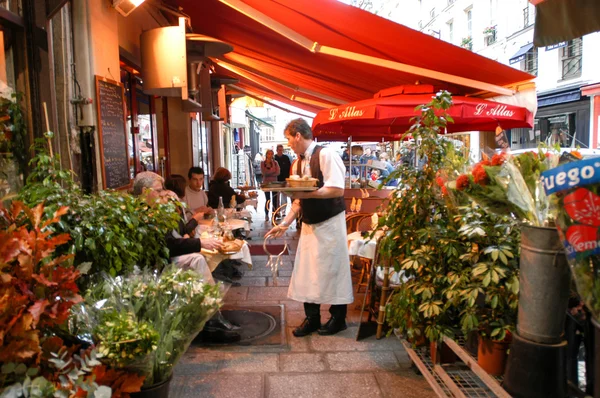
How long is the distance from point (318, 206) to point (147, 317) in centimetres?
199

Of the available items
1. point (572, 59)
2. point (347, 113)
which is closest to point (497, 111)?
Result: point (347, 113)

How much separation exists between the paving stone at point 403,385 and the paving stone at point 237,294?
221 cm

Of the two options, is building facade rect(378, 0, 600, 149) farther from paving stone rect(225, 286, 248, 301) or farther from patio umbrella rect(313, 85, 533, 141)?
paving stone rect(225, 286, 248, 301)

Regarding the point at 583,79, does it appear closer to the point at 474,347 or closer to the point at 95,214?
the point at 474,347

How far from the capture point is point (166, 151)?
873 centimetres

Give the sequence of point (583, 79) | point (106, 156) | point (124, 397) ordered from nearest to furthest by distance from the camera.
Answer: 1. point (124, 397)
2. point (106, 156)
3. point (583, 79)

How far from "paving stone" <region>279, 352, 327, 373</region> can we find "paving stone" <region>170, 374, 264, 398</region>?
26 cm

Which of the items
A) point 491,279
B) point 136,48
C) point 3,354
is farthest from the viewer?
point 136,48

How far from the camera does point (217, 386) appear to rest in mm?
3180

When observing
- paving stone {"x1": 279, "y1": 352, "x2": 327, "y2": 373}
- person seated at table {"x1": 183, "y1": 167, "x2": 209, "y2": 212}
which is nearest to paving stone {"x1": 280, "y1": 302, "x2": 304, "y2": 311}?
paving stone {"x1": 279, "y1": 352, "x2": 327, "y2": 373}

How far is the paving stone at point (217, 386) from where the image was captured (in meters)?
3.07

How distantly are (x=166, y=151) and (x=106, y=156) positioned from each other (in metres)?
4.70

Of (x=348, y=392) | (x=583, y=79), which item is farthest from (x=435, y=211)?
(x=583, y=79)

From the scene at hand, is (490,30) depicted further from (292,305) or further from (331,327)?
(331,327)
